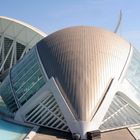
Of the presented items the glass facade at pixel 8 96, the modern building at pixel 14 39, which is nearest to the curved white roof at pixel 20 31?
the modern building at pixel 14 39

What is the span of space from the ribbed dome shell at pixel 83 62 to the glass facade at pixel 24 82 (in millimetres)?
739

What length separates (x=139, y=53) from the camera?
29.2 m

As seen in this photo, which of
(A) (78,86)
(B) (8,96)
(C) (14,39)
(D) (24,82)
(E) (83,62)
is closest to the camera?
(A) (78,86)

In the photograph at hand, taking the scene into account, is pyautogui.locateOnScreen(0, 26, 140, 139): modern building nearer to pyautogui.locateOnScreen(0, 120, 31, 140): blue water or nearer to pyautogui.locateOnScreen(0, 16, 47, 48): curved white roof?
pyautogui.locateOnScreen(0, 120, 31, 140): blue water

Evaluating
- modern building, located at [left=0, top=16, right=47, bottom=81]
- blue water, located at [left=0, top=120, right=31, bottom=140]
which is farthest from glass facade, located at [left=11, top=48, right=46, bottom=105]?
modern building, located at [left=0, top=16, right=47, bottom=81]

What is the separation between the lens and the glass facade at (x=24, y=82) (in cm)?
2409

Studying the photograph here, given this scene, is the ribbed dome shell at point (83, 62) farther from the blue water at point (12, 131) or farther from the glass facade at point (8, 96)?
the glass facade at point (8, 96)

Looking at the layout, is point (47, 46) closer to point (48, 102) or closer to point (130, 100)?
point (48, 102)

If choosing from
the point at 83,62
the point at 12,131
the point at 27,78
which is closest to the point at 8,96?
the point at 27,78

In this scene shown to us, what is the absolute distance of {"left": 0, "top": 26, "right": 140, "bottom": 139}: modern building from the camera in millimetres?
21656

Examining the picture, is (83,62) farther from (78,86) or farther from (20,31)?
(20,31)

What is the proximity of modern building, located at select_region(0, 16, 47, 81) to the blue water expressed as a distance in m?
28.7

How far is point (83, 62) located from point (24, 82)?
4.47 m

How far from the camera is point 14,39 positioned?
52719mm
